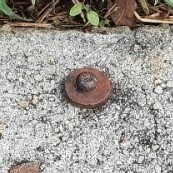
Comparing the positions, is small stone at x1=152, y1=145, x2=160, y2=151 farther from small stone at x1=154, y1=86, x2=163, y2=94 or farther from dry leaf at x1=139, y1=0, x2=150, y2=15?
dry leaf at x1=139, y1=0, x2=150, y2=15

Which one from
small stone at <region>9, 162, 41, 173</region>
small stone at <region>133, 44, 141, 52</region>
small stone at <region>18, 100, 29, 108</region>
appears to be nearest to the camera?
small stone at <region>9, 162, 41, 173</region>

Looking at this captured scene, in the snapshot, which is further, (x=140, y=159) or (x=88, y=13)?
(x=88, y=13)

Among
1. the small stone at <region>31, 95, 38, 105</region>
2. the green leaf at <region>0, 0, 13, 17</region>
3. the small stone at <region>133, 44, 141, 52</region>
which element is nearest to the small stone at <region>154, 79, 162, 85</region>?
the small stone at <region>133, 44, 141, 52</region>

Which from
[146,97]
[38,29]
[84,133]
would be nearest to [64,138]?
[84,133]

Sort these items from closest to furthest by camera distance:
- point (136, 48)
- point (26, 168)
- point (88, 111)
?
1. point (26, 168)
2. point (88, 111)
3. point (136, 48)

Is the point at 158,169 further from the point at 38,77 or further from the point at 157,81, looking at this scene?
the point at 38,77

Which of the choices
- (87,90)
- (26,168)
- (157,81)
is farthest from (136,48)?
(26,168)

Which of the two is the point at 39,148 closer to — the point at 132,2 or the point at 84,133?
the point at 84,133
